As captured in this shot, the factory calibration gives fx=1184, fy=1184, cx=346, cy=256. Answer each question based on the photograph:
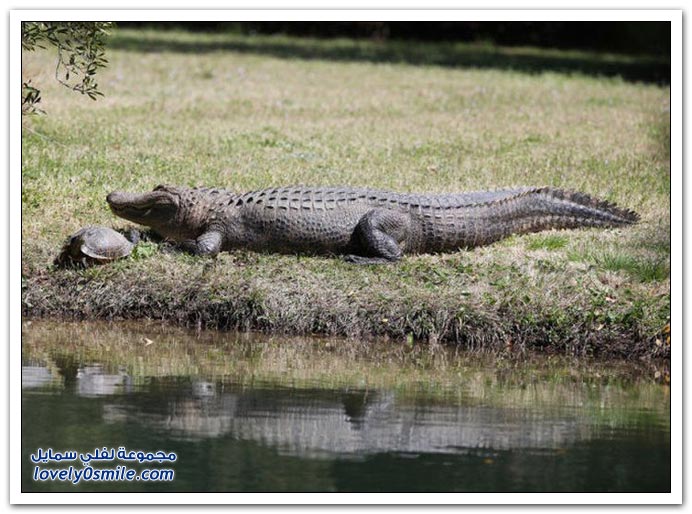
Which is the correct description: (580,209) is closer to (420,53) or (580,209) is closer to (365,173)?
(365,173)

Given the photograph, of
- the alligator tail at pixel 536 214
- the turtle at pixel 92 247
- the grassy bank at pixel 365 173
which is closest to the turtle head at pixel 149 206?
the grassy bank at pixel 365 173

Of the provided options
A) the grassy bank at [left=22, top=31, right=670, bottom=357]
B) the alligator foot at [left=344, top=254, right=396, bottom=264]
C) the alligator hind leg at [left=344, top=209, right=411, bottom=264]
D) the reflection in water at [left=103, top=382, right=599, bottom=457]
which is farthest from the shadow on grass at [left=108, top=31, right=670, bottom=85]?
the reflection in water at [left=103, top=382, right=599, bottom=457]

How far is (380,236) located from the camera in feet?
32.0

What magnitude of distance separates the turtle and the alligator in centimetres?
65

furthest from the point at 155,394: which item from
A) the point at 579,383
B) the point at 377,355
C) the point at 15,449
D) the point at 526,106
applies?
the point at 526,106

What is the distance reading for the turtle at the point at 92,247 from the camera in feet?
30.5

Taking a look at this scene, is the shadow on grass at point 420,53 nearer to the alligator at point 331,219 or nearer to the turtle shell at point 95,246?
the alligator at point 331,219

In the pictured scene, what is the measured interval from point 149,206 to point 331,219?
5.27 ft

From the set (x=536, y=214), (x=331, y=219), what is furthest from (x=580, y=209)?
(x=331, y=219)

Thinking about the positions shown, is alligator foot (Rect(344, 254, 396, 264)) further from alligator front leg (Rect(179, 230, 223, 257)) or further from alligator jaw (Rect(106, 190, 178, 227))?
alligator jaw (Rect(106, 190, 178, 227))

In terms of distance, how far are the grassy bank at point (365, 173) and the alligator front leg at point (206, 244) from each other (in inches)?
5.3

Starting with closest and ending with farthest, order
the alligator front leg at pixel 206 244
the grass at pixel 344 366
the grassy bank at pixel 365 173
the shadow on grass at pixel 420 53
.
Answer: the grass at pixel 344 366
the grassy bank at pixel 365 173
the alligator front leg at pixel 206 244
the shadow on grass at pixel 420 53

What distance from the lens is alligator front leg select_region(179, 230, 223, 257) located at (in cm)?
981

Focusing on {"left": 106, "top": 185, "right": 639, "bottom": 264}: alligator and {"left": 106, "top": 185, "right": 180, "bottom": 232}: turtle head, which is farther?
{"left": 106, "top": 185, "right": 180, "bottom": 232}: turtle head
